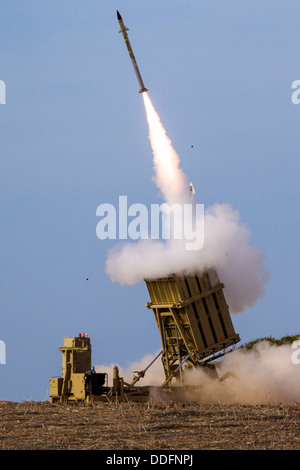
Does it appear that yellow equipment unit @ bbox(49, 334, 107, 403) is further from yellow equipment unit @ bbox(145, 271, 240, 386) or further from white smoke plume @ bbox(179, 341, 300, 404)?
white smoke plume @ bbox(179, 341, 300, 404)

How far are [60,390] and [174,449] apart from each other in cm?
1062

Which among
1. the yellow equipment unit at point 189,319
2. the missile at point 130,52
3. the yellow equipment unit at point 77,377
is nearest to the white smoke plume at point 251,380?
the yellow equipment unit at point 189,319

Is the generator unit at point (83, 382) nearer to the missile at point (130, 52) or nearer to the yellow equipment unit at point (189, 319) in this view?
the yellow equipment unit at point (189, 319)

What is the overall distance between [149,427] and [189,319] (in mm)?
7322

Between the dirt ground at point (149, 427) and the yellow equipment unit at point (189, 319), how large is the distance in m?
2.44

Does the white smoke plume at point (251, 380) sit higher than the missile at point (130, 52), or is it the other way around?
the missile at point (130, 52)

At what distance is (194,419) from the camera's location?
20.7m

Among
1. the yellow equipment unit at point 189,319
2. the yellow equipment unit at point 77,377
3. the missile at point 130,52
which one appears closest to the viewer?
the yellow equipment unit at point 77,377

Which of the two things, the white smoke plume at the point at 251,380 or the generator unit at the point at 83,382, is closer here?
the generator unit at the point at 83,382

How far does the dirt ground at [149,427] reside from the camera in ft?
56.0

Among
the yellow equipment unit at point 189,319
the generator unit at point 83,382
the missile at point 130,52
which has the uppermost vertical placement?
the missile at point 130,52

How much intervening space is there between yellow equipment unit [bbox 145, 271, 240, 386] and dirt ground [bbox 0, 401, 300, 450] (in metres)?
2.44

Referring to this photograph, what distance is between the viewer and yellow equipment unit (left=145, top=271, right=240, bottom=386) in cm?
2630
